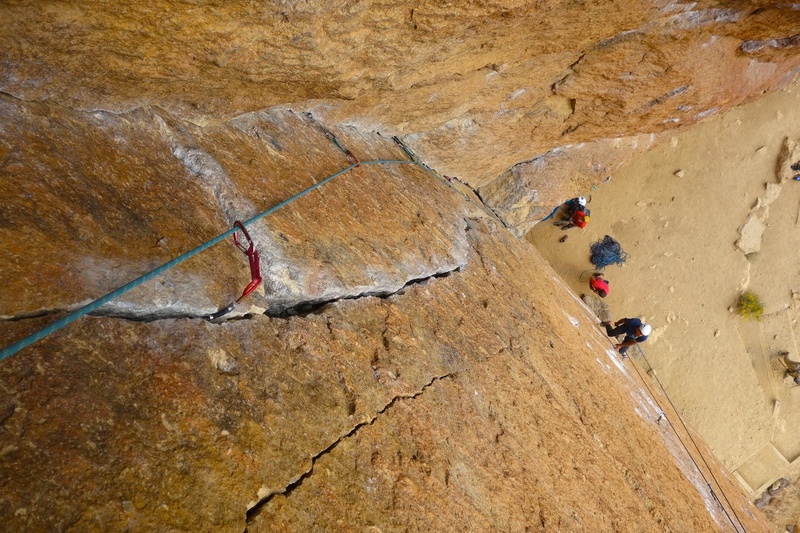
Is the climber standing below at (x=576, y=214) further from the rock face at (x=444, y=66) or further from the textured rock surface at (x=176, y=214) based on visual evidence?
the textured rock surface at (x=176, y=214)

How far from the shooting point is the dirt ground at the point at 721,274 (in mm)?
7387

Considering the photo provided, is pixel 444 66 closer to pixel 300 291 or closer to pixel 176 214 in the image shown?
pixel 300 291

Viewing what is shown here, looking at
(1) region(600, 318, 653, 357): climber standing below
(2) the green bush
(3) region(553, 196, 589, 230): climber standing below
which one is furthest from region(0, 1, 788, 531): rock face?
(2) the green bush

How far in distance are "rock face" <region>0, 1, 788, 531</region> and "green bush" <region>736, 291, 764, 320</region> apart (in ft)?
11.3

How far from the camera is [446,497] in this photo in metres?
2.34

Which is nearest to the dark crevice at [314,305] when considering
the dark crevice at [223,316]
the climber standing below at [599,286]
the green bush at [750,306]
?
the dark crevice at [223,316]

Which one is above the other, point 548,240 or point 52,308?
point 52,308

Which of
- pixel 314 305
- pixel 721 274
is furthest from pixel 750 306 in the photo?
pixel 314 305

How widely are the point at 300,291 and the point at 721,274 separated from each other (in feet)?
24.9

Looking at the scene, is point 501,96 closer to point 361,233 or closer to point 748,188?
point 361,233

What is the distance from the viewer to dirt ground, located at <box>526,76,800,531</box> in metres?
7.39

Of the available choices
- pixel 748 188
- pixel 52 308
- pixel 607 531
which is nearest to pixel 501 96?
pixel 607 531

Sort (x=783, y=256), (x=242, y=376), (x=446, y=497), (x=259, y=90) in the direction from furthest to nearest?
(x=783, y=256) → (x=259, y=90) → (x=446, y=497) → (x=242, y=376)

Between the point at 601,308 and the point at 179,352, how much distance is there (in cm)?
736
